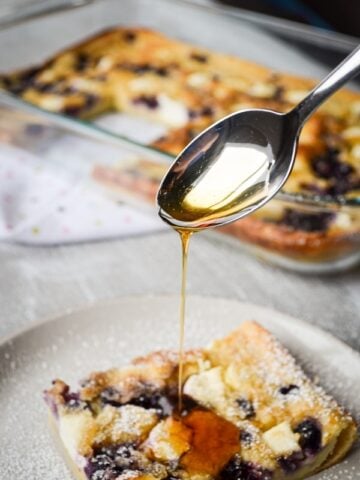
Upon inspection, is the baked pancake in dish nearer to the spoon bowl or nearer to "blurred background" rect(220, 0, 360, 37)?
the spoon bowl

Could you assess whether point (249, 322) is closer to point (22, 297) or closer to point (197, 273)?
point (197, 273)

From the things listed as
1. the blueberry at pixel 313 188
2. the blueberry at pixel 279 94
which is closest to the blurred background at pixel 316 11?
the blueberry at pixel 279 94

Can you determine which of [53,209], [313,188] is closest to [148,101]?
[53,209]

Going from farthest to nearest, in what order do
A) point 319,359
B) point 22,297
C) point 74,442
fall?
point 22,297, point 319,359, point 74,442

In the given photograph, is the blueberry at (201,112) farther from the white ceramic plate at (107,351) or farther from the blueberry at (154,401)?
the blueberry at (154,401)

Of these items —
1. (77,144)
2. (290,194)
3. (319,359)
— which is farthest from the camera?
(77,144)

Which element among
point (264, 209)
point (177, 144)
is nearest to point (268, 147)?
point (264, 209)

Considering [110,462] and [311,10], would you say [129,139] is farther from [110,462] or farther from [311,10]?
[311,10]
